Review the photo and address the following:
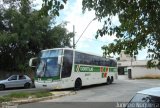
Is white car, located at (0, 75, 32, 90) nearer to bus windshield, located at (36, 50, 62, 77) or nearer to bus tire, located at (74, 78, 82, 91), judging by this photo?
bus windshield, located at (36, 50, 62, 77)

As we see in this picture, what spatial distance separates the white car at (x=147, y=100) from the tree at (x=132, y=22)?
2.08 m

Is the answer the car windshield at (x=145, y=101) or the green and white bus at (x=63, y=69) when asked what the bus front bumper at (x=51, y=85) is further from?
the car windshield at (x=145, y=101)

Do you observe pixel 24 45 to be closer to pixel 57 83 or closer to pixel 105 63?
pixel 105 63

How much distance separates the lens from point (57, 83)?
85.2ft

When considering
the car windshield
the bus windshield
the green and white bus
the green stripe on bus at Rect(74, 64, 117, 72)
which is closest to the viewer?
the car windshield

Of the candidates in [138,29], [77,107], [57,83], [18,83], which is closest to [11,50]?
[18,83]

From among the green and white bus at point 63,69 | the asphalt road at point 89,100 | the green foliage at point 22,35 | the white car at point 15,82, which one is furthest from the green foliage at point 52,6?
the green foliage at point 22,35

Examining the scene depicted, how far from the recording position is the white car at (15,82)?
3422 centimetres

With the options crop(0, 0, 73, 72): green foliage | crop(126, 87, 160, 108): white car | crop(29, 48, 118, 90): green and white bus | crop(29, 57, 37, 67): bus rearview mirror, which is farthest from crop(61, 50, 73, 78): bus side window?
crop(126, 87, 160, 108): white car

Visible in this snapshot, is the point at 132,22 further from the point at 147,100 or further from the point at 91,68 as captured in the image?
the point at 91,68

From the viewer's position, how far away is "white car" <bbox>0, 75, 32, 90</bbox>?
34219 millimetres

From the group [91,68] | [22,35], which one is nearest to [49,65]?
[91,68]

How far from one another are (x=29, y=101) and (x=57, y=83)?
→ 21.1ft

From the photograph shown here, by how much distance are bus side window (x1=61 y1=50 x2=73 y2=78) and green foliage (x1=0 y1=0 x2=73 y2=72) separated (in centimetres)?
1197
